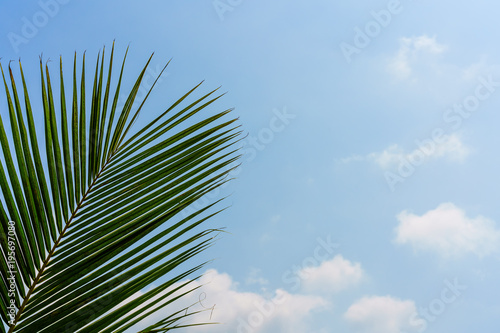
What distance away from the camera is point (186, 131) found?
1.87 metres

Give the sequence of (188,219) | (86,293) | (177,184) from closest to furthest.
A: (86,293) → (188,219) → (177,184)

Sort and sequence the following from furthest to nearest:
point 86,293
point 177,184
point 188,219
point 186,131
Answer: point 186,131
point 177,184
point 188,219
point 86,293

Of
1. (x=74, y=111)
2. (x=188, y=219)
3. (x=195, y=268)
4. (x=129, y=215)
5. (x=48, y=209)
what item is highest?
(x=74, y=111)

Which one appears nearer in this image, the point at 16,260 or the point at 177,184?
the point at 16,260

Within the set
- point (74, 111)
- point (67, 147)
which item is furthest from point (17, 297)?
point (74, 111)

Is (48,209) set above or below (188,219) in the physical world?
above

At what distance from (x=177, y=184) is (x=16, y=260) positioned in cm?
59

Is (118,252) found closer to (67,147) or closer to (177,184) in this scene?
(177,184)

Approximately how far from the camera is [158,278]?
1478 millimetres

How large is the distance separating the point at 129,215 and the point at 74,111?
20.0 inches

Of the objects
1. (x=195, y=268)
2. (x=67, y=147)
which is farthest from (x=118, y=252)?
(x=67, y=147)

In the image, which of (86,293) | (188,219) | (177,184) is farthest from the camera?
(177,184)

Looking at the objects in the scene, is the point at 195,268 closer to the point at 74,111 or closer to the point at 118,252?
the point at 118,252

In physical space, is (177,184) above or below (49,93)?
below
